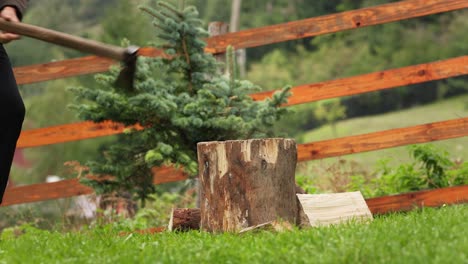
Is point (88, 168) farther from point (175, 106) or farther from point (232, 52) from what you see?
point (232, 52)

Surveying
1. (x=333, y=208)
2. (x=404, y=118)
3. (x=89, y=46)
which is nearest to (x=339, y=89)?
(x=333, y=208)

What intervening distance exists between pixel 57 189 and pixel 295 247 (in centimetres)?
408

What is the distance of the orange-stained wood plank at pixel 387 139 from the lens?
6746 millimetres

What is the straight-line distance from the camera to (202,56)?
6828mm

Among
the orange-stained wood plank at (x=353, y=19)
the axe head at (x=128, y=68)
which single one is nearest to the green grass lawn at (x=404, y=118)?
the orange-stained wood plank at (x=353, y=19)

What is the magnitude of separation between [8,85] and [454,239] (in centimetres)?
292

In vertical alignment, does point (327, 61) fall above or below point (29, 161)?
above

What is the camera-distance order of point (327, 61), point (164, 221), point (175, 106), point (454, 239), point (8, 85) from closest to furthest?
point (454, 239) < point (8, 85) < point (175, 106) < point (164, 221) < point (327, 61)

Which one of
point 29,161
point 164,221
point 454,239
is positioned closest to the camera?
point 454,239

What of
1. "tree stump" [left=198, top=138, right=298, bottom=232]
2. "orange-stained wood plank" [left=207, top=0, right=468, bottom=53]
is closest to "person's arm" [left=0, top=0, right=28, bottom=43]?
"tree stump" [left=198, top=138, right=298, bottom=232]

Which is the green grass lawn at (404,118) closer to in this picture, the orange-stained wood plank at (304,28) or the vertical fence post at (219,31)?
the vertical fence post at (219,31)

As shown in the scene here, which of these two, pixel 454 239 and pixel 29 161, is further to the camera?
pixel 29 161

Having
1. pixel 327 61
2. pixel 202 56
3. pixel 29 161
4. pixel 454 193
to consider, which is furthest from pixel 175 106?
pixel 327 61

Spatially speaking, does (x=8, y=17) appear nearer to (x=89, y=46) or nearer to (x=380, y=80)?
(x=89, y=46)
